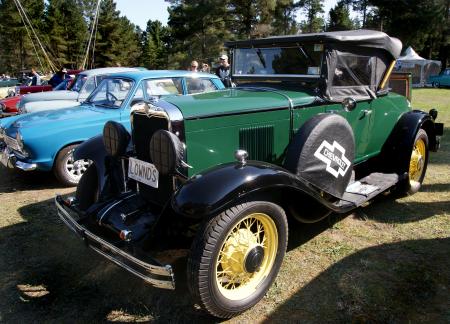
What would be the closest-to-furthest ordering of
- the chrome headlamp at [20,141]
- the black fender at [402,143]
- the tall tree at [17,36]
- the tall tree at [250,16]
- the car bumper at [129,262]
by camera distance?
the car bumper at [129,262] → the black fender at [402,143] → the chrome headlamp at [20,141] → the tall tree at [250,16] → the tall tree at [17,36]

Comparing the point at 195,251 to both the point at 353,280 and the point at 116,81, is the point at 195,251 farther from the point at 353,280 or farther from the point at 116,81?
the point at 116,81

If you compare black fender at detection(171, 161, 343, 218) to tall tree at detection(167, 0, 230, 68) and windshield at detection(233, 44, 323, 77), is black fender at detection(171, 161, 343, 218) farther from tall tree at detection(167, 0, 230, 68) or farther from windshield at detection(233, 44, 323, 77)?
tall tree at detection(167, 0, 230, 68)

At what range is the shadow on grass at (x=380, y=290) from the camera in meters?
2.66

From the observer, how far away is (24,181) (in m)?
6.16

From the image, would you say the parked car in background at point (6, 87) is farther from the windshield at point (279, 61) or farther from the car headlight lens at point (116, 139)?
the car headlight lens at point (116, 139)

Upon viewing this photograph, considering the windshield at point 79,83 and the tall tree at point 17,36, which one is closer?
the windshield at point 79,83

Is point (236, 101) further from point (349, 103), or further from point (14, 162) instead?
point (14, 162)

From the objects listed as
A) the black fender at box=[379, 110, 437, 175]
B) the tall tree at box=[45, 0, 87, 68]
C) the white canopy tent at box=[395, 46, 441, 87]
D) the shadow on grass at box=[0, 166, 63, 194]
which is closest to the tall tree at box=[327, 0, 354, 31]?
the white canopy tent at box=[395, 46, 441, 87]

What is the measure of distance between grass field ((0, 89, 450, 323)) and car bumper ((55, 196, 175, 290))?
0.45 metres

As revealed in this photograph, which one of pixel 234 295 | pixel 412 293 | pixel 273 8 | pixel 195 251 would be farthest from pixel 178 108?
pixel 273 8

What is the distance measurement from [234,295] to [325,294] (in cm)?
72

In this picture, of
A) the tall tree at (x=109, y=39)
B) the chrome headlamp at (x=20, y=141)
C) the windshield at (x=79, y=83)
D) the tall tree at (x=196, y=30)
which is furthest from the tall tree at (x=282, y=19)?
the chrome headlamp at (x=20, y=141)

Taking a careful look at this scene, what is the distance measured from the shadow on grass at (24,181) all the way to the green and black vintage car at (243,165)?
7.91ft

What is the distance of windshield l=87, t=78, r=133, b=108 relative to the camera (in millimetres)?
6047
